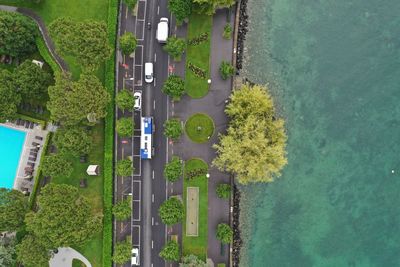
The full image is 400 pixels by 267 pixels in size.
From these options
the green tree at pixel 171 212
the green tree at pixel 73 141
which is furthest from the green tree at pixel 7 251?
the green tree at pixel 171 212

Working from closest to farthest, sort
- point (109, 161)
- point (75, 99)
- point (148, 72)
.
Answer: point (75, 99) < point (148, 72) < point (109, 161)

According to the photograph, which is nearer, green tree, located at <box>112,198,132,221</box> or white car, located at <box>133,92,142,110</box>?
green tree, located at <box>112,198,132,221</box>

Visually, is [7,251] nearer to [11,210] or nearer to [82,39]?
[11,210]

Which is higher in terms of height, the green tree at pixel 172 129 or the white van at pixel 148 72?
the white van at pixel 148 72

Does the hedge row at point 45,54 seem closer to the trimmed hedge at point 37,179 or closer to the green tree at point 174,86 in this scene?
the trimmed hedge at point 37,179

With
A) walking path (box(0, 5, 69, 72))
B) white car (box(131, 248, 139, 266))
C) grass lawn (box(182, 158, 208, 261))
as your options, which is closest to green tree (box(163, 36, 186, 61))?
walking path (box(0, 5, 69, 72))

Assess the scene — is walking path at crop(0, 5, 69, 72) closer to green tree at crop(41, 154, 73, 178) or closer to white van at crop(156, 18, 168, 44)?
green tree at crop(41, 154, 73, 178)

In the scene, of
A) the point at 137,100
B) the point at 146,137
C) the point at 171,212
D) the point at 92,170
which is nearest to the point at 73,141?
the point at 92,170
